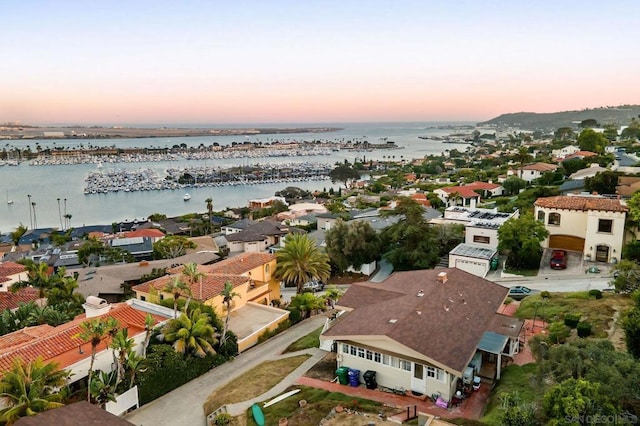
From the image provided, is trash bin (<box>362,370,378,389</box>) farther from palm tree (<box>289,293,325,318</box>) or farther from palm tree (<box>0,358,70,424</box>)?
palm tree (<box>289,293,325,318</box>)

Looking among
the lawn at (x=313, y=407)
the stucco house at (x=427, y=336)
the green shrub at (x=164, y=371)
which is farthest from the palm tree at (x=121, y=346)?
the stucco house at (x=427, y=336)

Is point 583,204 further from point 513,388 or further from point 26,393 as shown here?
point 26,393

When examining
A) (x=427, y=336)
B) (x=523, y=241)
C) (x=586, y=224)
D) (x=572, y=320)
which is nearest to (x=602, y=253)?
(x=586, y=224)

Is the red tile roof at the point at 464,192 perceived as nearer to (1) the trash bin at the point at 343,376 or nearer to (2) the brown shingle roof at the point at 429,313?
(2) the brown shingle roof at the point at 429,313

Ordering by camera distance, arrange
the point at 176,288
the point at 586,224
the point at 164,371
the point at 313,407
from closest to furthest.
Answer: the point at 313,407 → the point at 164,371 → the point at 176,288 → the point at 586,224

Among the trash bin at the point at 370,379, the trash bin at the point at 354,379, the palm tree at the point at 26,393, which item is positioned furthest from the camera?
the trash bin at the point at 354,379

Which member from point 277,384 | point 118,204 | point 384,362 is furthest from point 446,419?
point 118,204
